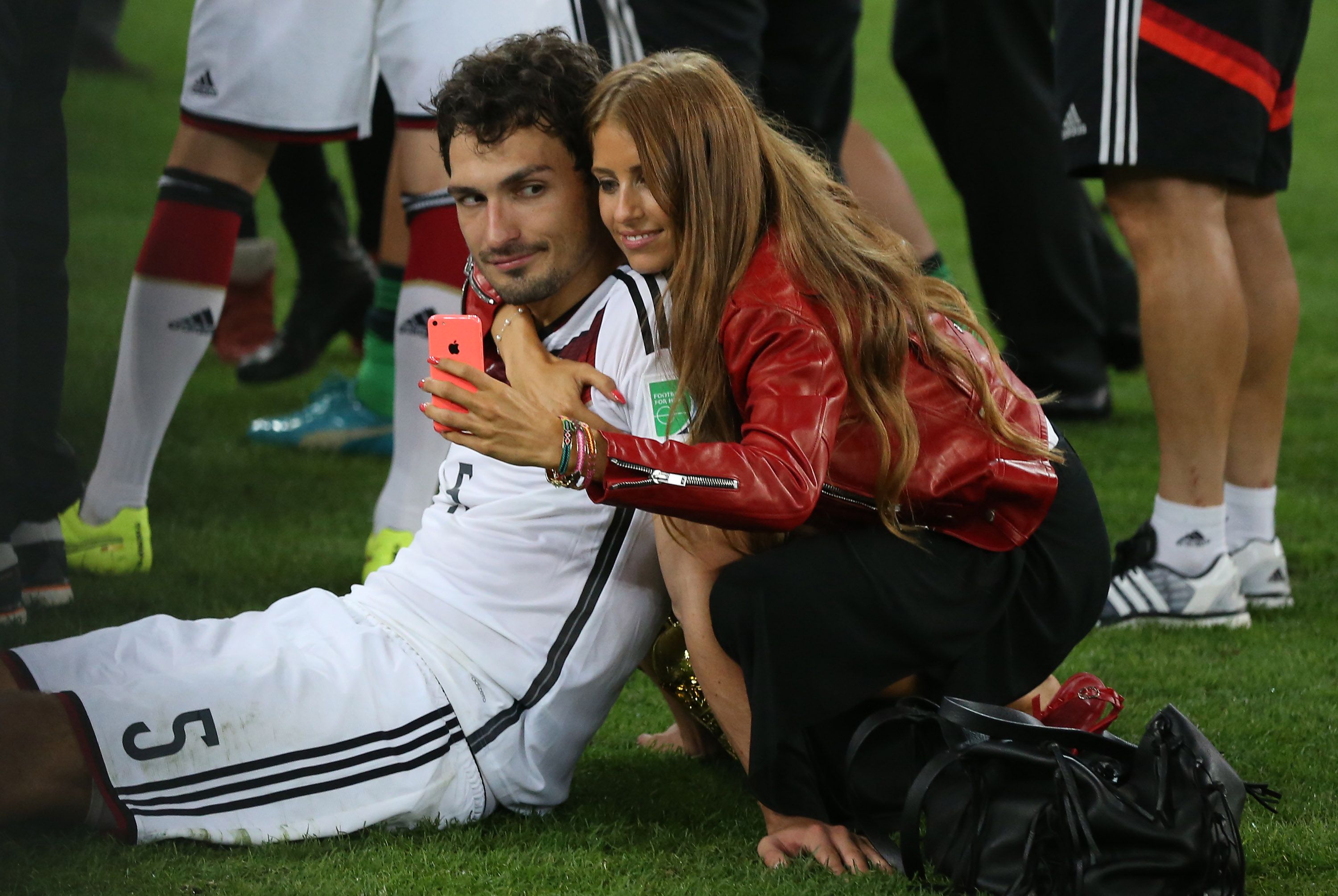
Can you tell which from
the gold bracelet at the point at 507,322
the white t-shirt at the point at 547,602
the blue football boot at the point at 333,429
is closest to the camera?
the white t-shirt at the point at 547,602

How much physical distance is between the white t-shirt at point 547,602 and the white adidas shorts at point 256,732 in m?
0.05

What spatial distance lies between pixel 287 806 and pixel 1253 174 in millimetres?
1818

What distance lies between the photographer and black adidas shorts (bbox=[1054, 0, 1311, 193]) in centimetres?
254

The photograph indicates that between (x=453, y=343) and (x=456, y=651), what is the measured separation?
0.47 m

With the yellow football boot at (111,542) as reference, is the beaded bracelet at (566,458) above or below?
above

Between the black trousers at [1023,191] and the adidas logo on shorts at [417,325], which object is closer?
the adidas logo on shorts at [417,325]

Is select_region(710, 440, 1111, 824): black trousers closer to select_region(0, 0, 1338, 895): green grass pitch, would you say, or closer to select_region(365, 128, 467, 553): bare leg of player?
select_region(0, 0, 1338, 895): green grass pitch

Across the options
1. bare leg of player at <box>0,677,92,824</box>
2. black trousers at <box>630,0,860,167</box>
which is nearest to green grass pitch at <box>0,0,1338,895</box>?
bare leg of player at <box>0,677,92,824</box>

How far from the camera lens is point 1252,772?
2018 millimetres

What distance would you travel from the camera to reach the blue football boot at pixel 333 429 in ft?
12.9

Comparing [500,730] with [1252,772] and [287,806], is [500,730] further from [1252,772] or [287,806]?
[1252,772]

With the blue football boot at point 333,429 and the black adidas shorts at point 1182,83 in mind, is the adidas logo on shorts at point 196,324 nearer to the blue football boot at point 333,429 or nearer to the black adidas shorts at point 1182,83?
the blue football boot at point 333,429

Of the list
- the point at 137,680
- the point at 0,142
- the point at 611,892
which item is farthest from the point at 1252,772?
the point at 0,142

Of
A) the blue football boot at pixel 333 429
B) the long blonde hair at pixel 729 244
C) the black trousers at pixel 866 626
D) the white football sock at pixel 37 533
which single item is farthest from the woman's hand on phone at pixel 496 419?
the blue football boot at pixel 333 429
